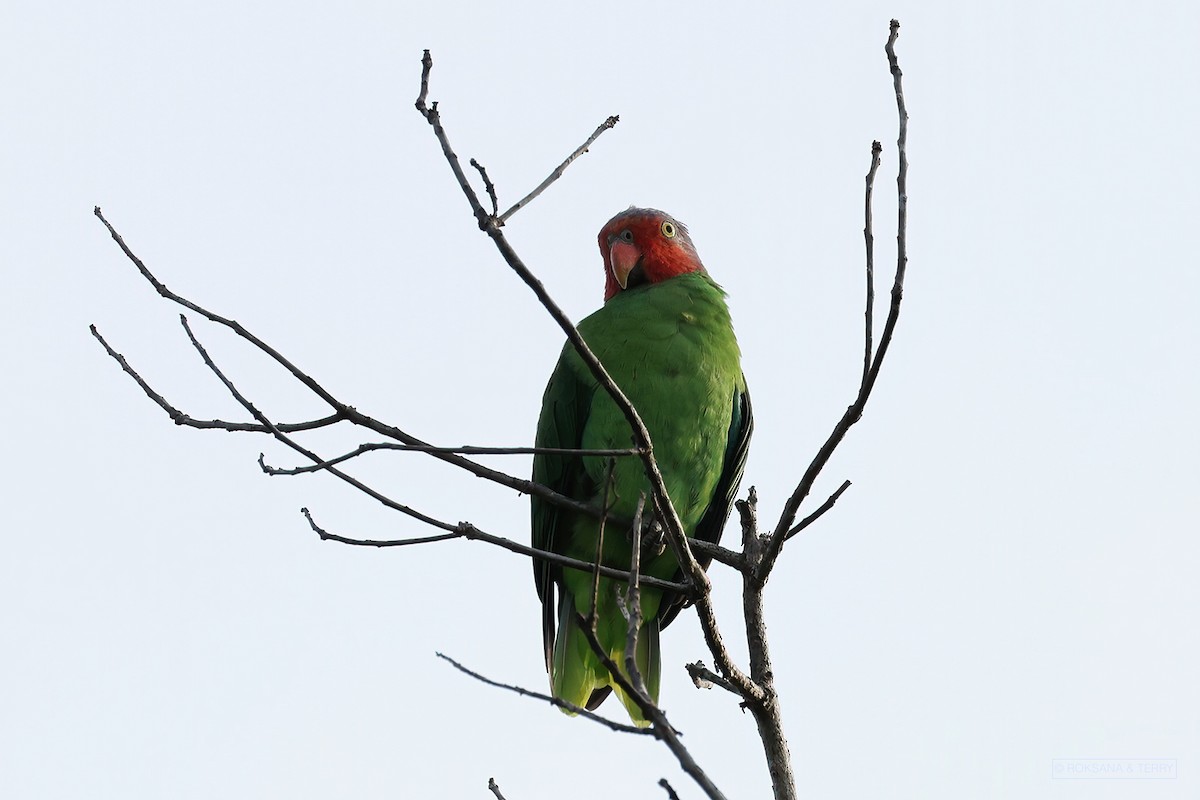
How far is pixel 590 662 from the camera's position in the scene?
5.45 metres

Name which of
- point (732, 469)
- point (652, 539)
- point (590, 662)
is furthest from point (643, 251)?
point (590, 662)

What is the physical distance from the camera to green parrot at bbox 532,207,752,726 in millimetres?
5227

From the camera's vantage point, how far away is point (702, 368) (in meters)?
5.34

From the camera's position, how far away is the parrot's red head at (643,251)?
242 inches


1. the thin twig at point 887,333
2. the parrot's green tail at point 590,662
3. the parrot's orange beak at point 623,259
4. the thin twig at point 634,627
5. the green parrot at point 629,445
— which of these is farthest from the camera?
the parrot's orange beak at point 623,259

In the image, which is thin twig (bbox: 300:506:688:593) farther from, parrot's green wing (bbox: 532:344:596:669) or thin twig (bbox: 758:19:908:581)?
parrot's green wing (bbox: 532:344:596:669)

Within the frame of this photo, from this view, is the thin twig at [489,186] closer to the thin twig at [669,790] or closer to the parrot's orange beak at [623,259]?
the thin twig at [669,790]

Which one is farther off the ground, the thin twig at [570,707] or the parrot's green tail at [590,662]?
the parrot's green tail at [590,662]

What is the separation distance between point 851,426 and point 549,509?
2409 mm

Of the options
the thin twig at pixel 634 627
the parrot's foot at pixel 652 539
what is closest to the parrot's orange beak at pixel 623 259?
the parrot's foot at pixel 652 539

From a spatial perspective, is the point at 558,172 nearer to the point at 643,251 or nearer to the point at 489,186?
the point at 489,186

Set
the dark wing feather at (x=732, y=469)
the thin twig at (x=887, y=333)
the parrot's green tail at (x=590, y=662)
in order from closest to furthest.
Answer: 1. the thin twig at (x=887, y=333)
2. the parrot's green tail at (x=590, y=662)
3. the dark wing feather at (x=732, y=469)

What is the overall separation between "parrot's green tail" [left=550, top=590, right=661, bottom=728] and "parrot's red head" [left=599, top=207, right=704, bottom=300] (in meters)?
1.69

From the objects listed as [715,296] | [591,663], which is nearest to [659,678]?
[591,663]
